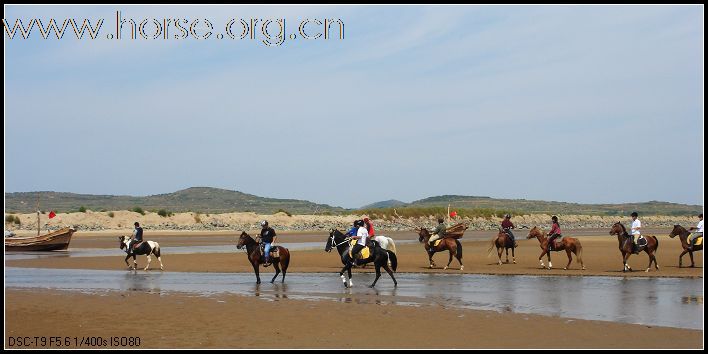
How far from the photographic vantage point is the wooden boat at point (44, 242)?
47625 mm

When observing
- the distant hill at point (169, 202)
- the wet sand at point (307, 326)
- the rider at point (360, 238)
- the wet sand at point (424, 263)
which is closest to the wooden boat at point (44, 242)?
the wet sand at point (424, 263)

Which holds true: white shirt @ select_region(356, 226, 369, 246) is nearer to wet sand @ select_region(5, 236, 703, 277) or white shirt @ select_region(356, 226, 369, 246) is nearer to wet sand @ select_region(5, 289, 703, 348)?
wet sand @ select_region(5, 289, 703, 348)

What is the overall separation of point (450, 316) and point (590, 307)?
11.8 feet

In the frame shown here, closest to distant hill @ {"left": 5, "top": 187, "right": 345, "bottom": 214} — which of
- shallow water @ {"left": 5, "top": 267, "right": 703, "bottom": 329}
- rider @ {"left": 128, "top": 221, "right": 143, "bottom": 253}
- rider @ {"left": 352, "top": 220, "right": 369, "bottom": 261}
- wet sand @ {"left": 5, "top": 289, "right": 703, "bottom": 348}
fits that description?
rider @ {"left": 128, "top": 221, "right": 143, "bottom": 253}

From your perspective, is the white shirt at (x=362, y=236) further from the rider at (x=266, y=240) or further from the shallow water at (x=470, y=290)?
the rider at (x=266, y=240)

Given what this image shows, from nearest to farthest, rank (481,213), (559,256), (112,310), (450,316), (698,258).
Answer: (450,316) → (112,310) → (698,258) → (559,256) → (481,213)

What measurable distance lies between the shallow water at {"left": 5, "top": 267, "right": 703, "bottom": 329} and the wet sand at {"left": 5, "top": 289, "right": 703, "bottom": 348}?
1.30 meters

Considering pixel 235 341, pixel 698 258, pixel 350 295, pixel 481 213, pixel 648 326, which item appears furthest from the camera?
pixel 481 213

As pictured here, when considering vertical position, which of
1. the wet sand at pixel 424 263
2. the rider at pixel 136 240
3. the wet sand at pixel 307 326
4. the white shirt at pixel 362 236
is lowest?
the wet sand at pixel 424 263

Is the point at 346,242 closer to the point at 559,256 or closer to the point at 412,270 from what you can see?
the point at 412,270

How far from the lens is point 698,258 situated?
35.1 metres

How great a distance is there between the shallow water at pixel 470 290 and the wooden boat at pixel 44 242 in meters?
17.9

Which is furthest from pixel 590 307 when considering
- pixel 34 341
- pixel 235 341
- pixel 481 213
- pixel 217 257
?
pixel 481 213

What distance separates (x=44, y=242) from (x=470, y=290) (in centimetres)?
3324
